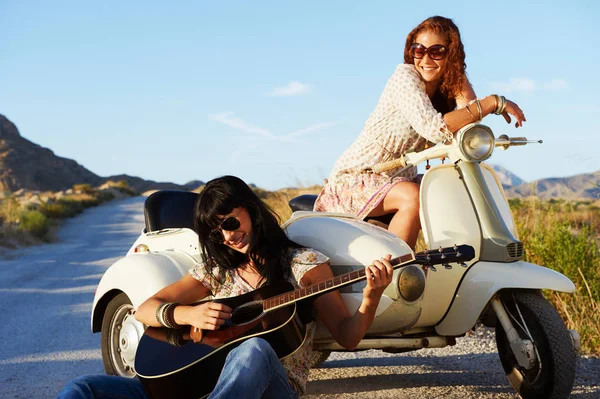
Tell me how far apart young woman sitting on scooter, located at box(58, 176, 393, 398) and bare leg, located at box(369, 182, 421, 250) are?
0.64m

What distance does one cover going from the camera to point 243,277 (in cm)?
344

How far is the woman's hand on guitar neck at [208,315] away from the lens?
315 centimetres

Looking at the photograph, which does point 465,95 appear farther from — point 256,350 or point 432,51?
point 256,350

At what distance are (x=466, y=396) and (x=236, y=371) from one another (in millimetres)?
2002

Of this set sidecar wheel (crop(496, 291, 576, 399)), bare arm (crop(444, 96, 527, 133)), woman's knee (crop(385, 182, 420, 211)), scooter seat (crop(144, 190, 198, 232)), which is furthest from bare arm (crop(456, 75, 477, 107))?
scooter seat (crop(144, 190, 198, 232))

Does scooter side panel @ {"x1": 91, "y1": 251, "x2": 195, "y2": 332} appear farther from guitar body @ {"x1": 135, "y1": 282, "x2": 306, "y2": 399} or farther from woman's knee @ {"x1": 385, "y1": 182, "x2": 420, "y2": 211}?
woman's knee @ {"x1": 385, "y1": 182, "x2": 420, "y2": 211}

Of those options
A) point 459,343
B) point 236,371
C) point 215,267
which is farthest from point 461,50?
point 459,343

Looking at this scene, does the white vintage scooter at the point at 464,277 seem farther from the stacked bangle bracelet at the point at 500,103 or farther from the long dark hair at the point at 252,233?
the long dark hair at the point at 252,233

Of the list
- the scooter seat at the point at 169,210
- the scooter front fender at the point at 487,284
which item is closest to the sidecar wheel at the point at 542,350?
the scooter front fender at the point at 487,284

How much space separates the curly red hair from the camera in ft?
13.8

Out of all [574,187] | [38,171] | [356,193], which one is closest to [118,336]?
[356,193]

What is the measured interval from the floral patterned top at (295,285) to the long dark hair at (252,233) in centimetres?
5

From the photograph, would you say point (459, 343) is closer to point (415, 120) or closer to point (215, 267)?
point (415, 120)

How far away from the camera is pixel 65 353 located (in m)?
6.02
